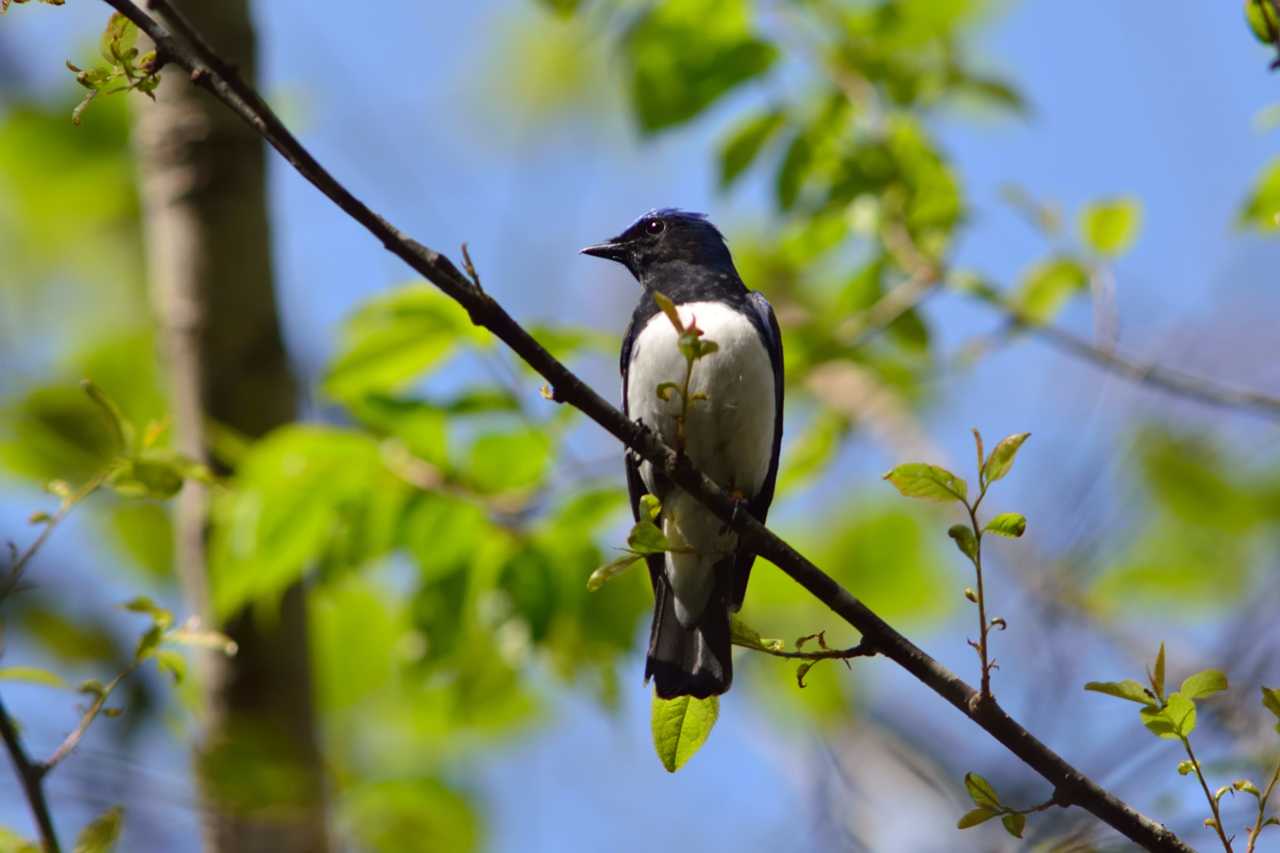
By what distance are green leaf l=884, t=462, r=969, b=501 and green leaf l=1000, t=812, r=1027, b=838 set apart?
0.47 metres

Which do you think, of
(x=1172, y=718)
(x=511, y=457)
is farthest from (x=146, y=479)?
(x=1172, y=718)

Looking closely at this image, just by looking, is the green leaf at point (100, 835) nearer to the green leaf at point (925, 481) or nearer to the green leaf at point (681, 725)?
the green leaf at point (681, 725)

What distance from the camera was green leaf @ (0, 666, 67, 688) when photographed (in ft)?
7.50

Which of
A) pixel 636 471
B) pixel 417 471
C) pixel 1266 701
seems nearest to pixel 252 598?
pixel 417 471

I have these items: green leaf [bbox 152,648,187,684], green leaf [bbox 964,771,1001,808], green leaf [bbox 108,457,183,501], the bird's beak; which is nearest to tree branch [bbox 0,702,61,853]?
green leaf [bbox 152,648,187,684]

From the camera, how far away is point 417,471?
3902mm

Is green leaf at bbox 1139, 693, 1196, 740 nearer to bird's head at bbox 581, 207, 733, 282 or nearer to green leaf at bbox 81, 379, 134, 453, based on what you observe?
green leaf at bbox 81, 379, 134, 453

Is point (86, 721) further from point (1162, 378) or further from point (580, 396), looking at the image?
point (1162, 378)

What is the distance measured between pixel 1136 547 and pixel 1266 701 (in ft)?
12.2

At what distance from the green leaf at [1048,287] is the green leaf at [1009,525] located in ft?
7.09

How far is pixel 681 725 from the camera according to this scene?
8.03 feet

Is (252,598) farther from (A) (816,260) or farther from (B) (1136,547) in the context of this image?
(B) (1136,547)

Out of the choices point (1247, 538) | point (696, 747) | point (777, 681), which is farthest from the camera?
point (777, 681)

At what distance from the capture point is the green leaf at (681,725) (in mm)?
2400
